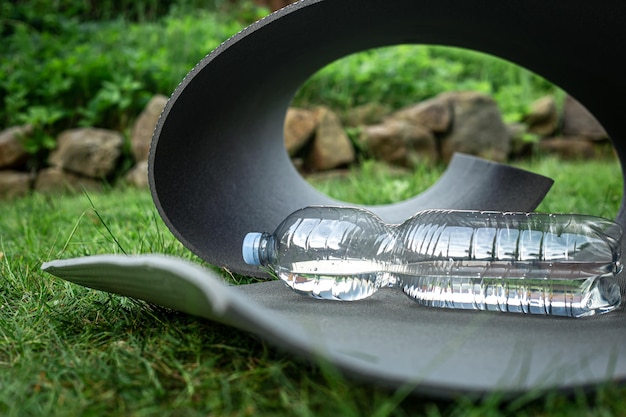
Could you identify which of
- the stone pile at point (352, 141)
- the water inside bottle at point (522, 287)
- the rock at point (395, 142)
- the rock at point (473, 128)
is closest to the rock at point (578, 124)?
the stone pile at point (352, 141)

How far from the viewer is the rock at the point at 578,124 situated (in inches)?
271

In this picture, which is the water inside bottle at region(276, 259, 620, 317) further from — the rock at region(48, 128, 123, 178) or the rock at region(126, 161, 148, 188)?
the rock at region(48, 128, 123, 178)

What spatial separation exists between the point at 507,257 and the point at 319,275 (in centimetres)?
43

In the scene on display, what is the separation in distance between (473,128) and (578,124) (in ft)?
4.90

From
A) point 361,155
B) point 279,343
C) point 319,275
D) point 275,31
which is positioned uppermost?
point 275,31

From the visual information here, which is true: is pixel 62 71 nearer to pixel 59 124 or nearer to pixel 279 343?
pixel 59 124

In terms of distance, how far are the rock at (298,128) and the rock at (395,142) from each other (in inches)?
19.9

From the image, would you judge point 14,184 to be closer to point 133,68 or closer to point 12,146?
point 12,146

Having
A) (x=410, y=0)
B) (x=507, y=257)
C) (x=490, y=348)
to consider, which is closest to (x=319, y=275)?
(x=507, y=257)

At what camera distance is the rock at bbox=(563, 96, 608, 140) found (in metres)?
6.88

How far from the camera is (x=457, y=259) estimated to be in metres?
1.64

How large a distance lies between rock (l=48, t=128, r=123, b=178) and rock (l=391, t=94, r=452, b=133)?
232 cm

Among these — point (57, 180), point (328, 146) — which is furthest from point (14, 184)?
point (328, 146)

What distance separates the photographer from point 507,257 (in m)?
1.61
